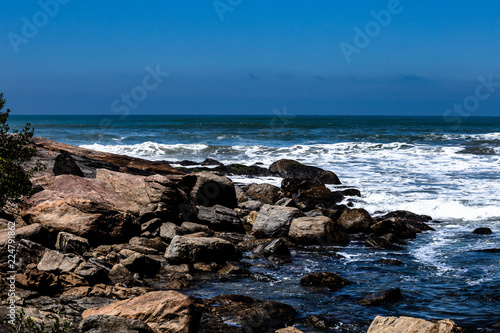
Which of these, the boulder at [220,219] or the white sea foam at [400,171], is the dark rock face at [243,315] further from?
the white sea foam at [400,171]

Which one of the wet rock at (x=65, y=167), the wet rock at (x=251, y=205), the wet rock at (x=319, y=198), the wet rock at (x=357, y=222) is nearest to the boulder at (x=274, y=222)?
the wet rock at (x=357, y=222)

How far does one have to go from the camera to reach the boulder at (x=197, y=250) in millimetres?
11180

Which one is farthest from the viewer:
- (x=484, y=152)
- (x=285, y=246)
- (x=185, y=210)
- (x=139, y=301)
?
(x=484, y=152)

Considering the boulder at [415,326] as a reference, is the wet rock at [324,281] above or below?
below

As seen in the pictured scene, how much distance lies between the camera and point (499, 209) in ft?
58.2

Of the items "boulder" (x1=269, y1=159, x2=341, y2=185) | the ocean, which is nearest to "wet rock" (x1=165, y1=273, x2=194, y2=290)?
the ocean

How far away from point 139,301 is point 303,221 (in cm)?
756

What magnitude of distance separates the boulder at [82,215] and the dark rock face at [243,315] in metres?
4.33

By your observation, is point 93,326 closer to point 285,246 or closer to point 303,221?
point 285,246

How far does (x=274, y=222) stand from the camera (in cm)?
1452

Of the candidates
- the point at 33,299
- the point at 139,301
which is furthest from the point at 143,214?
the point at 139,301

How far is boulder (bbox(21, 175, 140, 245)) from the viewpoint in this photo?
1173 centimetres

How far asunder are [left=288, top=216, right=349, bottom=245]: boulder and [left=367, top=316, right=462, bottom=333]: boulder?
7.13 meters

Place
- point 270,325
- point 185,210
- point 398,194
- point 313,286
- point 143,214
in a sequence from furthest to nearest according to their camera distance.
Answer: point 398,194 → point 185,210 → point 143,214 → point 313,286 → point 270,325
